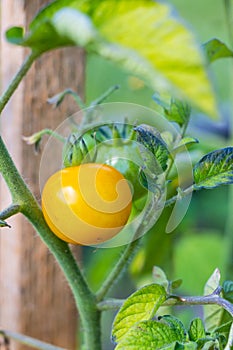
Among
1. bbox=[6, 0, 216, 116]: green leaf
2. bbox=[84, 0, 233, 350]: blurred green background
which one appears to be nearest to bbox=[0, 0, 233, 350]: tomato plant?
bbox=[6, 0, 216, 116]: green leaf

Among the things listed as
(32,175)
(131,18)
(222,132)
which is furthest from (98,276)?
(131,18)

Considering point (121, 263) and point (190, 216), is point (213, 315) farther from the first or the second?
point (190, 216)

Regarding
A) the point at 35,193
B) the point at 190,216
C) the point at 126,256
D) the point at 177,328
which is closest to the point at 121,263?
the point at 126,256

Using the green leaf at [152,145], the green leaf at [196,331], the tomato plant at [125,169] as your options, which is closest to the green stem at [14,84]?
the tomato plant at [125,169]

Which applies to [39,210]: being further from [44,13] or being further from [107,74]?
[107,74]

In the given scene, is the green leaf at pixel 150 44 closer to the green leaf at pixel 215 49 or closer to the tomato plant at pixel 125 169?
the tomato plant at pixel 125 169
